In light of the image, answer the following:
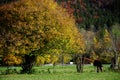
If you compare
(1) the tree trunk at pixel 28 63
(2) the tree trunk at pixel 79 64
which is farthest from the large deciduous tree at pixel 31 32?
(2) the tree trunk at pixel 79 64

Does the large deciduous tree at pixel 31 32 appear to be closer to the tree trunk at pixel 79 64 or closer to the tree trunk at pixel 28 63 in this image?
the tree trunk at pixel 28 63

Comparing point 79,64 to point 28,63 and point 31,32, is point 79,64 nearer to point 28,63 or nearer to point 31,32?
point 28,63

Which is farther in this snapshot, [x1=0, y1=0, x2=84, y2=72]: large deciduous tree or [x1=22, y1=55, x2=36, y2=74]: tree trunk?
[x1=0, y1=0, x2=84, y2=72]: large deciduous tree

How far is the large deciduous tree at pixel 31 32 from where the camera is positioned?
157 feet

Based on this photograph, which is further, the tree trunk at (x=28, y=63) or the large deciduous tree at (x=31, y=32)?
the large deciduous tree at (x=31, y=32)

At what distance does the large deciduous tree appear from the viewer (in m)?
47.8

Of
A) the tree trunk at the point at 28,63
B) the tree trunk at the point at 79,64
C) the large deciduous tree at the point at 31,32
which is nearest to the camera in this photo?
the tree trunk at the point at 28,63

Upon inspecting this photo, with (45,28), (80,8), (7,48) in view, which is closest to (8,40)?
(7,48)

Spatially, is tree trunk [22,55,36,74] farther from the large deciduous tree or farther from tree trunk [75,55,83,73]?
tree trunk [75,55,83,73]

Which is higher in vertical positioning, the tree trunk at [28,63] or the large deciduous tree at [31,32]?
the large deciduous tree at [31,32]

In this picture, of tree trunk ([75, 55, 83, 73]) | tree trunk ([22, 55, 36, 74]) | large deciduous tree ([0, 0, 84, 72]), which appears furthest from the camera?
tree trunk ([75, 55, 83, 73])

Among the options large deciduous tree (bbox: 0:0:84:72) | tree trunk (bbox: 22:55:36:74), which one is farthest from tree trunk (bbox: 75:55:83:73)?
tree trunk (bbox: 22:55:36:74)

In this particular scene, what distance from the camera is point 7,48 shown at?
1887 inches

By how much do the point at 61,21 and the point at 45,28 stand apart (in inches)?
94.1
